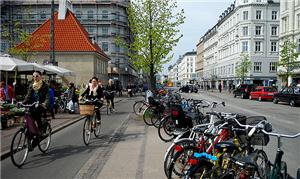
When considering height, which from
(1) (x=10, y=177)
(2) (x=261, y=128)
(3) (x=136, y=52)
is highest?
(3) (x=136, y=52)

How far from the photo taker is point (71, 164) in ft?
22.3

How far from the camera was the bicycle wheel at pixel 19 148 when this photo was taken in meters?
6.66

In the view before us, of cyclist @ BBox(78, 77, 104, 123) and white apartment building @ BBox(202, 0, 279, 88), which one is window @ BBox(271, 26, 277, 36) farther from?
cyclist @ BBox(78, 77, 104, 123)

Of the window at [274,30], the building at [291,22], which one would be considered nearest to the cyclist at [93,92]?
the building at [291,22]

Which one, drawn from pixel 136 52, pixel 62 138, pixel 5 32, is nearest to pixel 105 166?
pixel 62 138

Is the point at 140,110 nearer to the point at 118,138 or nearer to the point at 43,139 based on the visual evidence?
the point at 118,138

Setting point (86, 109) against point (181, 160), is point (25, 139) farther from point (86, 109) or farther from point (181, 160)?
point (181, 160)

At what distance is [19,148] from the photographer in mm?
6887

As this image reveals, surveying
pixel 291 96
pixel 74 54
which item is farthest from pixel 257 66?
pixel 74 54

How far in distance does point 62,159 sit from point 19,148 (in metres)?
0.98

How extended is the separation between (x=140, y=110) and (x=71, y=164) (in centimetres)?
917

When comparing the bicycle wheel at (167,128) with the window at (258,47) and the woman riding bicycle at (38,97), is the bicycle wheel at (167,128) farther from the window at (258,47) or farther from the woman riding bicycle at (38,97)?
the window at (258,47)

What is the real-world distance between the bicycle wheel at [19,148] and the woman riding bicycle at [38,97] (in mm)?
610

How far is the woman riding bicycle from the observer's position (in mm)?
7532
